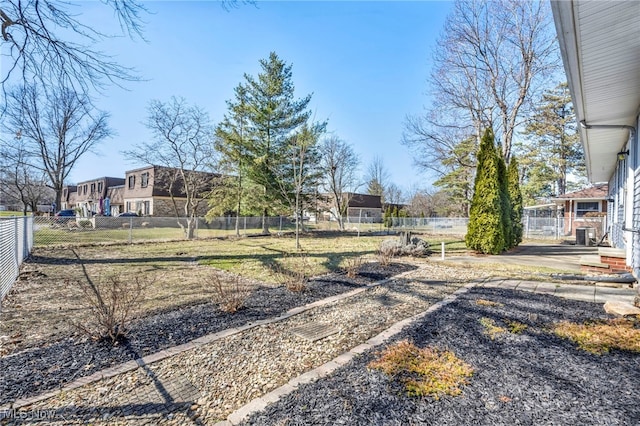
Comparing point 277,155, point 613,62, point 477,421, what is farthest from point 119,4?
point 277,155

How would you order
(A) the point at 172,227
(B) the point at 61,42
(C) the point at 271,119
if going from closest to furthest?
1. (B) the point at 61,42
2. (C) the point at 271,119
3. (A) the point at 172,227

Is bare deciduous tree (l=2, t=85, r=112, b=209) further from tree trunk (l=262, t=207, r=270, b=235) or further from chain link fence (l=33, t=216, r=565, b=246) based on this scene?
tree trunk (l=262, t=207, r=270, b=235)

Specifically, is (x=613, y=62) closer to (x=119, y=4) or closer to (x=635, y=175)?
(x=635, y=175)

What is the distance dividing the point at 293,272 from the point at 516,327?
413 cm

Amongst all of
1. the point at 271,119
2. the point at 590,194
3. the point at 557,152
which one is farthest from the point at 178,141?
the point at 557,152

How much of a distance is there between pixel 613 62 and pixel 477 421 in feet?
16.4

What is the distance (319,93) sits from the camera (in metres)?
16.2

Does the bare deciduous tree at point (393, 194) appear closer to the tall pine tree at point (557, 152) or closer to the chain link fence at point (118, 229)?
the tall pine tree at point (557, 152)

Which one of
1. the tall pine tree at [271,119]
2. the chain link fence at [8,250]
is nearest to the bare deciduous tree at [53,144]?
the tall pine tree at [271,119]

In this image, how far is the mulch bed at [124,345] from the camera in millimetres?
2367

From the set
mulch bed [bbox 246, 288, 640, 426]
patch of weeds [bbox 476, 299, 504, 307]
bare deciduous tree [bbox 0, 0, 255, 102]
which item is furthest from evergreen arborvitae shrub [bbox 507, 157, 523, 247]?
bare deciduous tree [bbox 0, 0, 255, 102]

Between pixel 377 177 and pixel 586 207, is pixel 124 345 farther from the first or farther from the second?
pixel 377 177

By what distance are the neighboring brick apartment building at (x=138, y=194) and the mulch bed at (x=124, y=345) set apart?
47.6 ft

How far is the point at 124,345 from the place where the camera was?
2.98 meters
